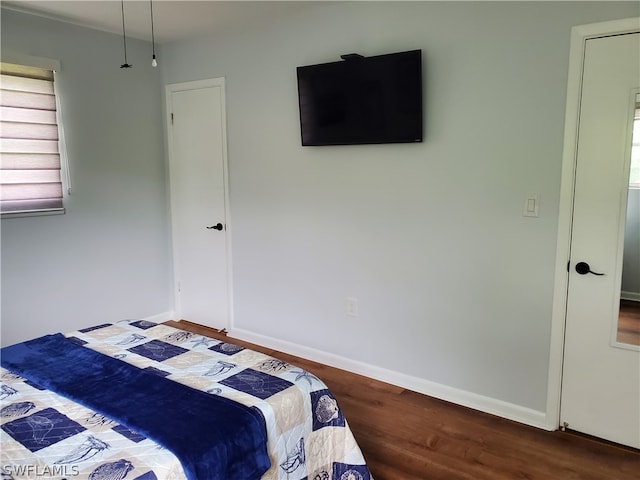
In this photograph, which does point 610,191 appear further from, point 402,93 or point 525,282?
point 402,93

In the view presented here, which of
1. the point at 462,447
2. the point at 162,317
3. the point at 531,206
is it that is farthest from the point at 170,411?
the point at 162,317

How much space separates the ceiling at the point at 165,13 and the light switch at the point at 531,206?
1739mm

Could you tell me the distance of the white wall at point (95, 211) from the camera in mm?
3176

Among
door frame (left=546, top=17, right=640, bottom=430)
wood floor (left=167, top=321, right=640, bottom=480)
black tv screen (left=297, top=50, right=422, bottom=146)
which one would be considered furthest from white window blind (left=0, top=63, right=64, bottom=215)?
door frame (left=546, top=17, right=640, bottom=430)

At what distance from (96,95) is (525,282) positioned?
318 cm

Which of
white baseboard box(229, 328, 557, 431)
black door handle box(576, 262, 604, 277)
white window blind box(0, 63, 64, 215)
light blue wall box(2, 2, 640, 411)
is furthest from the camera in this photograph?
white window blind box(0, 63, 64, 215)

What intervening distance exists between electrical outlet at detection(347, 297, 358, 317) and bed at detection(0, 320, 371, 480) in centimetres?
121

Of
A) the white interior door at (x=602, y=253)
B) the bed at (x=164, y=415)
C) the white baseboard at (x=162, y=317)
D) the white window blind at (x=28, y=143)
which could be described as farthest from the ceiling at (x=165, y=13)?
the white baseboard at (x=162, y=317)

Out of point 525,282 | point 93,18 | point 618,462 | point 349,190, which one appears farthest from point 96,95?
point 618,462

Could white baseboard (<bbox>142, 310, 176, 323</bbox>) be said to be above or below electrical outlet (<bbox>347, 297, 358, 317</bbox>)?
below

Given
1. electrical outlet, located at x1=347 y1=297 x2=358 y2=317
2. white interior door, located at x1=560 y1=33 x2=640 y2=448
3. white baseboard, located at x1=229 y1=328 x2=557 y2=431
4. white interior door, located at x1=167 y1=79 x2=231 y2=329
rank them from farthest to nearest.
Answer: white interior door, located at x1=167 y1=79 x2=231 y2=329, electrical outlet, located at x1=347 y1=297 x2=358 y2=317, white baseboard, located at x1=229 y1=328 x2=557 y2=431, white interior door, located at x1=560 y1=33 x2=640 y2=448

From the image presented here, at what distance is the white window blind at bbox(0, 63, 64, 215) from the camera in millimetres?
3023

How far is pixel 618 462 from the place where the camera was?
223 centimetres

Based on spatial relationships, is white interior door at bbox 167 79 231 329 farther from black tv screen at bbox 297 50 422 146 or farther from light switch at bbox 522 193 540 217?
light switch at bbox 522 193 540 217
